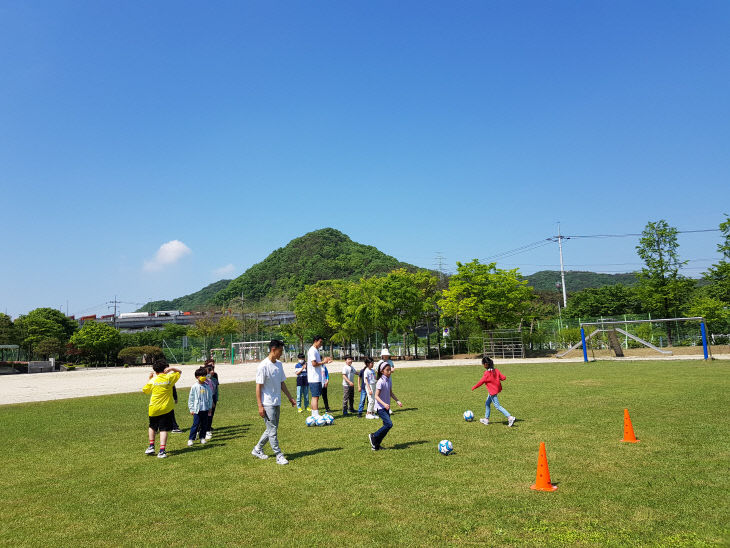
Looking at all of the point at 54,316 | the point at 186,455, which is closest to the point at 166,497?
the point at 186,455

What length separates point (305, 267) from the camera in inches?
5851

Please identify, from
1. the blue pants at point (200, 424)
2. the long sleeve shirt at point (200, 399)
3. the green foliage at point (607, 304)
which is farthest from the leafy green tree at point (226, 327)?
the long sleeve shirt at point (200, 399)

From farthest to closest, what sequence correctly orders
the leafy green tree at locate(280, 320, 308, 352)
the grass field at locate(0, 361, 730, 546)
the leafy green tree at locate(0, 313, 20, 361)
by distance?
the leafy green tree at locate(0, 313, 20, 361) → the leafy green tree at locate(280, 320, 308, 352) → the grass field at locate(0, 361, 730, 546)

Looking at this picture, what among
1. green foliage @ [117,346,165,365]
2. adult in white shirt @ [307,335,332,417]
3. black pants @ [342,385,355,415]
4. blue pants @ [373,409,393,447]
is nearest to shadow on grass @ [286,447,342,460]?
blue pants @ [373,409,393,447]

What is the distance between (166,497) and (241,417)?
7.86 meters

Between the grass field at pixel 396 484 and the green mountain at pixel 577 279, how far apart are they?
161 m

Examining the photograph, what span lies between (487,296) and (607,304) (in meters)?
45.3

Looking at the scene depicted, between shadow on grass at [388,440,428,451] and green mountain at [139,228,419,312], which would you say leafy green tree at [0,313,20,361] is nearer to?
green mountain at [139,228,419,312]

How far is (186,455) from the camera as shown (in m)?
9.81

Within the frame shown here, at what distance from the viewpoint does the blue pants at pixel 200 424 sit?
10797mm

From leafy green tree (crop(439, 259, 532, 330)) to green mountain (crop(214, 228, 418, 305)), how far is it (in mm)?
81231

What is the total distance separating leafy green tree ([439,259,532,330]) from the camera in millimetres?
44969

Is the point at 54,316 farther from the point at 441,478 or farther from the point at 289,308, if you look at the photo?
the point at 441,478

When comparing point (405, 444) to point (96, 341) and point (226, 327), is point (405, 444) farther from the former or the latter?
point (226, 327)
